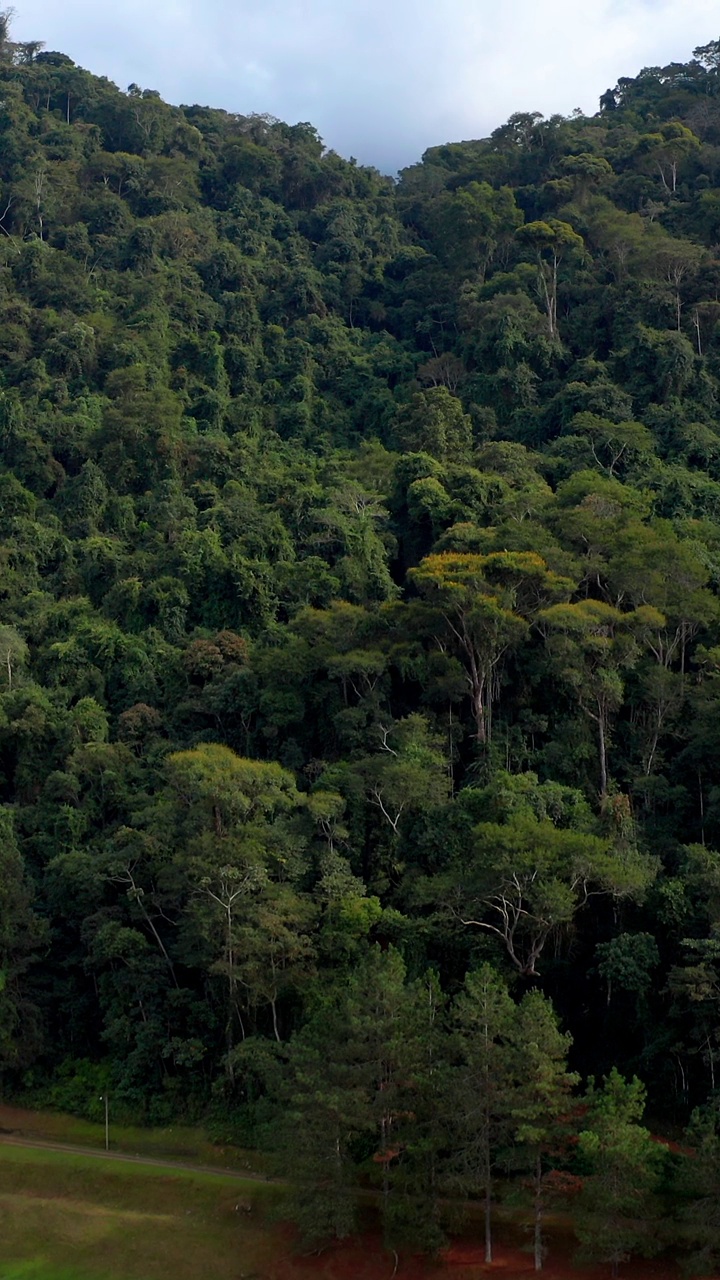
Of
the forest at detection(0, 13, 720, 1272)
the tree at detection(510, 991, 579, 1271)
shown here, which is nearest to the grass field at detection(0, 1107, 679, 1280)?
the forest at detection(0, 13, 720, 1272)

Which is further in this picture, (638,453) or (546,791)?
(638,453)

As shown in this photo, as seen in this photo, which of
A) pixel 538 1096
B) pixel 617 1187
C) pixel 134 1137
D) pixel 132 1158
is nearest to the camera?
pixel 617 1187

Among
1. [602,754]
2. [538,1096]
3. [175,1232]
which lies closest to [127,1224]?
[175,1232]

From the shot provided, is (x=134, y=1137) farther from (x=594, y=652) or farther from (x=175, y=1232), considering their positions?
(x=594, y=652)

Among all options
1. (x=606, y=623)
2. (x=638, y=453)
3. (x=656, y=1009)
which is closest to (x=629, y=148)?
(x=638, y=453)

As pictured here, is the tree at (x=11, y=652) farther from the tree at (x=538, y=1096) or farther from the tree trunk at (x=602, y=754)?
the tree at (x=538, y=1096)

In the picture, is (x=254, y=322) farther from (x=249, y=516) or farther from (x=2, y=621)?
(x=2, y=621)

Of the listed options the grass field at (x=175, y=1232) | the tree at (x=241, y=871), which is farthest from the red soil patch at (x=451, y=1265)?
the tree at (x=241, y=871)
